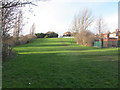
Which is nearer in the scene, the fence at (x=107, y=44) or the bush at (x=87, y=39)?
the fence at (x=107, y=44)

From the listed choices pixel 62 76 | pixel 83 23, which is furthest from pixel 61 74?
pixel 83 23

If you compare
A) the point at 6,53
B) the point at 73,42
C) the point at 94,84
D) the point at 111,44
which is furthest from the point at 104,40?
the point at 94,84

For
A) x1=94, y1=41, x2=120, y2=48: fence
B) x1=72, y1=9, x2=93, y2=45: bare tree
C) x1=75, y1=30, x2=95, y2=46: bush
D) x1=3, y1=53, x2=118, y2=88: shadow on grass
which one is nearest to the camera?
x1=3, y1=53, x2=118, y2=88: shadow on grass

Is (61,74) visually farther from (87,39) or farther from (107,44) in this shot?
(87,39)

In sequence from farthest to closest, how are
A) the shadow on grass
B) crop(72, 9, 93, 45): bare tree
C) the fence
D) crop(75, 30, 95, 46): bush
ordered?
1. crop(75, 30, 95, 46): bush
2. the fence
3. crop(72, 9, 93, 45): bare tree
4. the shadow on grass

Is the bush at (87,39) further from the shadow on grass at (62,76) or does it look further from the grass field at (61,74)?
the shadow on grass at (62,76)

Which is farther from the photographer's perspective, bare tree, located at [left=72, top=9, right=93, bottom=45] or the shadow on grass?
bare tree, located at [left=72, top=9, right=93, bottom=45]

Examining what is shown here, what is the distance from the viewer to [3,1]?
6.79 meters

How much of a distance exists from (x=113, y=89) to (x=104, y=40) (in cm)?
2312

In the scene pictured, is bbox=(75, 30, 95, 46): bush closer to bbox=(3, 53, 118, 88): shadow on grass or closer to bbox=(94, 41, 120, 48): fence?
bbox=(94, 41, 120, 48): fence

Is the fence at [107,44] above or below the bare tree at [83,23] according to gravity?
below

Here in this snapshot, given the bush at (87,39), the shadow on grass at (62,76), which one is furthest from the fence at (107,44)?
the shadow on grass at (62,76)

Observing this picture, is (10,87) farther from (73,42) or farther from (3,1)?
(73,42)

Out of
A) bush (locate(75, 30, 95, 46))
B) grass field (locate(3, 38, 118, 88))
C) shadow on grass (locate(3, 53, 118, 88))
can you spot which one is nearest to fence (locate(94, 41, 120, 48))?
bush (locate(75, 30, 95, 46))
